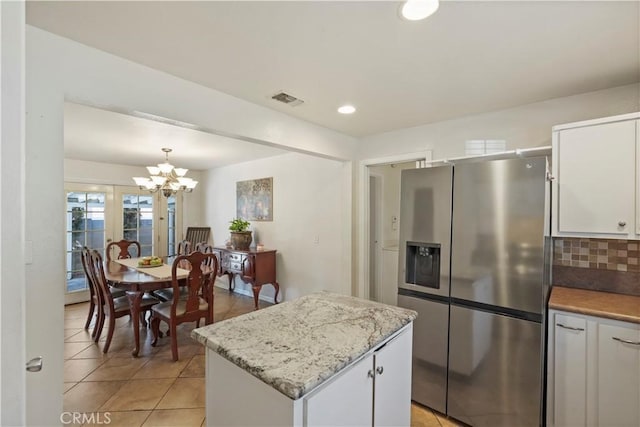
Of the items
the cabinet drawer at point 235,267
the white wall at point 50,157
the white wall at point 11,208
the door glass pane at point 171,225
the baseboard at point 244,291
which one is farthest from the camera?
the door glass pane at point 171,225

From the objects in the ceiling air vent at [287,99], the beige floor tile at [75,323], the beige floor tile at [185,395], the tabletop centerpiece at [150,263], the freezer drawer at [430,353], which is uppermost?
the ceiling air vent at [287,99]

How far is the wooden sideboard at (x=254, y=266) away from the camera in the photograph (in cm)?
425

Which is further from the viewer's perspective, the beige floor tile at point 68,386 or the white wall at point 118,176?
the white wall at point 118,176

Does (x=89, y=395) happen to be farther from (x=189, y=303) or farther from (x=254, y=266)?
(x=254, y=266)

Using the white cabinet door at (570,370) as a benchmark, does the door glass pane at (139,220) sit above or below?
above

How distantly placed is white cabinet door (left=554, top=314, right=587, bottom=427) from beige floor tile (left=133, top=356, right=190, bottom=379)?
290cm

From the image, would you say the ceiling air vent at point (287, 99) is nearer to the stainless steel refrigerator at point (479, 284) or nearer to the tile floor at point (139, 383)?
the stainless steel refrigerator at point (479, 284)

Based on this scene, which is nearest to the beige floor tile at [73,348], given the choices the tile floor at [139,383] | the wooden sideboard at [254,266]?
the tile floor at [139,383]

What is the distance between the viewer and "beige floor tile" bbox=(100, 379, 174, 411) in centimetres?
216

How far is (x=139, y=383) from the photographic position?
245cm

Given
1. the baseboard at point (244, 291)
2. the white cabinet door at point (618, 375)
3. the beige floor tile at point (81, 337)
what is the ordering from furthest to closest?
the baseboard at point (244, 291) → the beige floor tile at point (81, 337) → the white cabinet door at point (618, 375)

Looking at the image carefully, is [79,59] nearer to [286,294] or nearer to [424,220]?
[424,220]

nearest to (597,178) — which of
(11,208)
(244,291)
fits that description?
(11,208)

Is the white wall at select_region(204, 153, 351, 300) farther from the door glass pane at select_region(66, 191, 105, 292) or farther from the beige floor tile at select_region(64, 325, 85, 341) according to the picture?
the door glass pane at select_region(66, 191, 105, 292)
